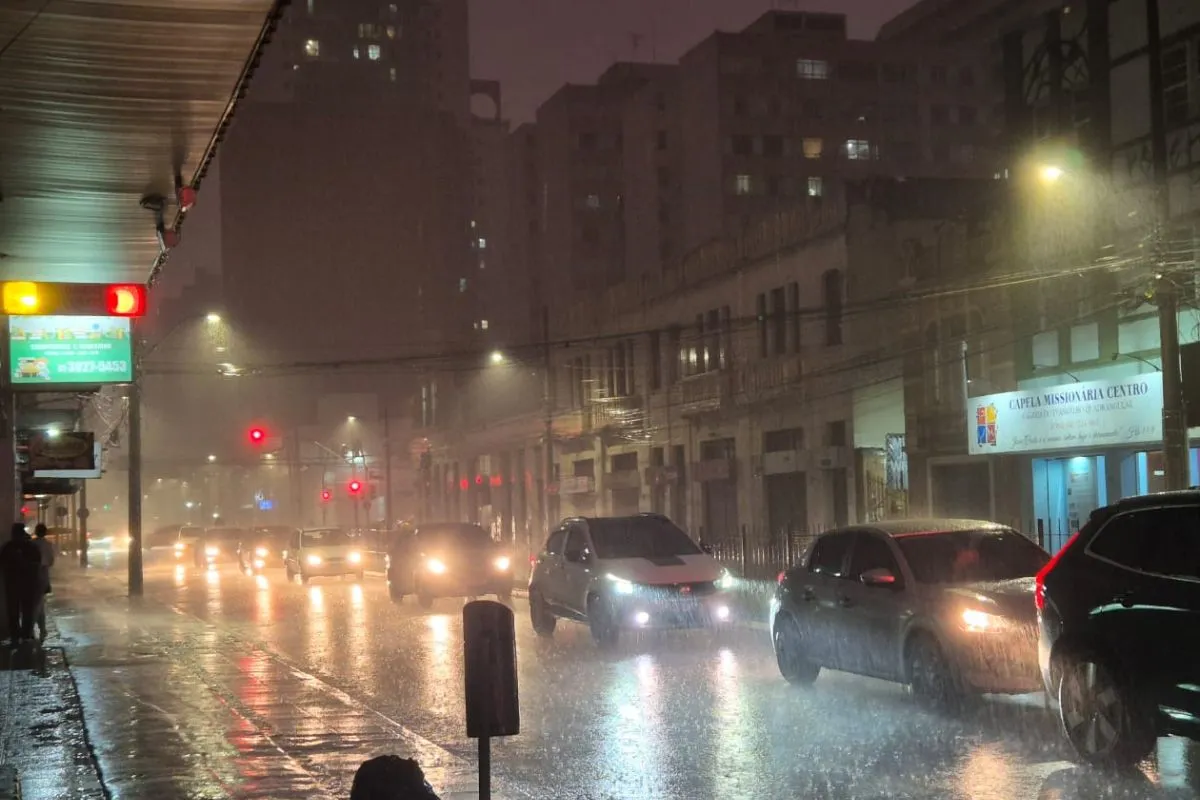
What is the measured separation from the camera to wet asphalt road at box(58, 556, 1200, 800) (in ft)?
30.5

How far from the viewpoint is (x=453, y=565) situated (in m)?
28.3

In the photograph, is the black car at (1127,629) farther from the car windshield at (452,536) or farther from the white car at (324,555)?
the white car at (324,555)

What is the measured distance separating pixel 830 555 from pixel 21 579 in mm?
12691

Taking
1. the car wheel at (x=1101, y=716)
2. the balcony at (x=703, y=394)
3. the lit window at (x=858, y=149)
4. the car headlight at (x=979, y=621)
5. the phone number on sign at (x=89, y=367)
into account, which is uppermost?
the lit window at (x=858, y=149)

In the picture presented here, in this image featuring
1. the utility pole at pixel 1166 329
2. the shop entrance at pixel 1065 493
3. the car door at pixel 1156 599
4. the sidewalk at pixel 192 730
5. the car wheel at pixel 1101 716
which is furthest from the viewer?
the shop entrance at pixel 1065 493

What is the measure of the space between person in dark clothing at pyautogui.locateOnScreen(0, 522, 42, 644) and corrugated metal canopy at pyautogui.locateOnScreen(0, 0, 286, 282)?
22.6 ft

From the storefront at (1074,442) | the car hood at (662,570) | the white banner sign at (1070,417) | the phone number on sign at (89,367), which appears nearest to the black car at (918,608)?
the car hood at (662,570)

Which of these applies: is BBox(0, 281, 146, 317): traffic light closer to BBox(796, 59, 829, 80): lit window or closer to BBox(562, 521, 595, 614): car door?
BBox(562, 521, 595, 614): car door

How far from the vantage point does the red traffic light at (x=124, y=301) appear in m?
15.1

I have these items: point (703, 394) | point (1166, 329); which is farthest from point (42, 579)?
point (703, 394)

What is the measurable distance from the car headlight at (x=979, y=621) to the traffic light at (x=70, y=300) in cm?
909

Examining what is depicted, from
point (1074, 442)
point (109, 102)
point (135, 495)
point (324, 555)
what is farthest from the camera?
point (324, 555)

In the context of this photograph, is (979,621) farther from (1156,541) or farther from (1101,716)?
(1156,541)

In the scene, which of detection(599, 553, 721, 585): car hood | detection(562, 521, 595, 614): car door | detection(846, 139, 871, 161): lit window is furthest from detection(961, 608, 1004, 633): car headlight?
detection(846, 139, 871, 161): lit window
